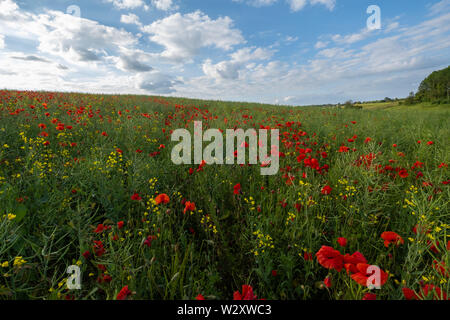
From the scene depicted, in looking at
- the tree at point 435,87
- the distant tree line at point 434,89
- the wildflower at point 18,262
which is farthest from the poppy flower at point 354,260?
the tree at point 435,87

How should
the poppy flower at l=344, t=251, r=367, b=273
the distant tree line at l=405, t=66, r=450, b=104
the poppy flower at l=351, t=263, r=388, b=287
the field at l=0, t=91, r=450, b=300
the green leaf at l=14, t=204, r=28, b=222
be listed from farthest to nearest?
the distant tree line at l=405, t=66, r=450, b=104
the green leaf at l=14, t=204, r=28, b=222
the field at l=0, t=91, r=450, b=300
the poppy flower at l=344, t=251, r=367, b=273
the poppy flower at l=351, t=263, r=388, b=287

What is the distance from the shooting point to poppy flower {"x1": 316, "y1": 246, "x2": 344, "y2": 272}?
0.98 metres

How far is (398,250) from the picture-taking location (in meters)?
1.59

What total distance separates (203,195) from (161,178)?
0.66m

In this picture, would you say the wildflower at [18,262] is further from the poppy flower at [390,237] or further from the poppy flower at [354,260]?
the poppy flower at [390,237]

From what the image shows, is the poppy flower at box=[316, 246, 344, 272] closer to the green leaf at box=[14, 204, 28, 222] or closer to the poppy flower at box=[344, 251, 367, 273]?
the poppy flower at box=[344, 251, 367, 273]

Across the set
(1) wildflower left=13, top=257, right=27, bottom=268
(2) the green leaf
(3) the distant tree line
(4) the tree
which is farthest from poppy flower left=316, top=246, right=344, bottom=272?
(4) the tree

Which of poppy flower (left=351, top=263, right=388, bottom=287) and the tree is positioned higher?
the tree

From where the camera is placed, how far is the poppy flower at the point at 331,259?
981mm

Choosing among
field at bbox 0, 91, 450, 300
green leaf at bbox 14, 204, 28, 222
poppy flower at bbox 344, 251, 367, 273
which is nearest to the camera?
poppy flower at bbox 344, 251, 367, 273

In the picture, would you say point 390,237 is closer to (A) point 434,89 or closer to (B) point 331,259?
(B) point 331,259

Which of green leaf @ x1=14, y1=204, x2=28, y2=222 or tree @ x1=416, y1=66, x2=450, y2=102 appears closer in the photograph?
green leaf @ x1=14, y1=204, x2=28, y2=222
